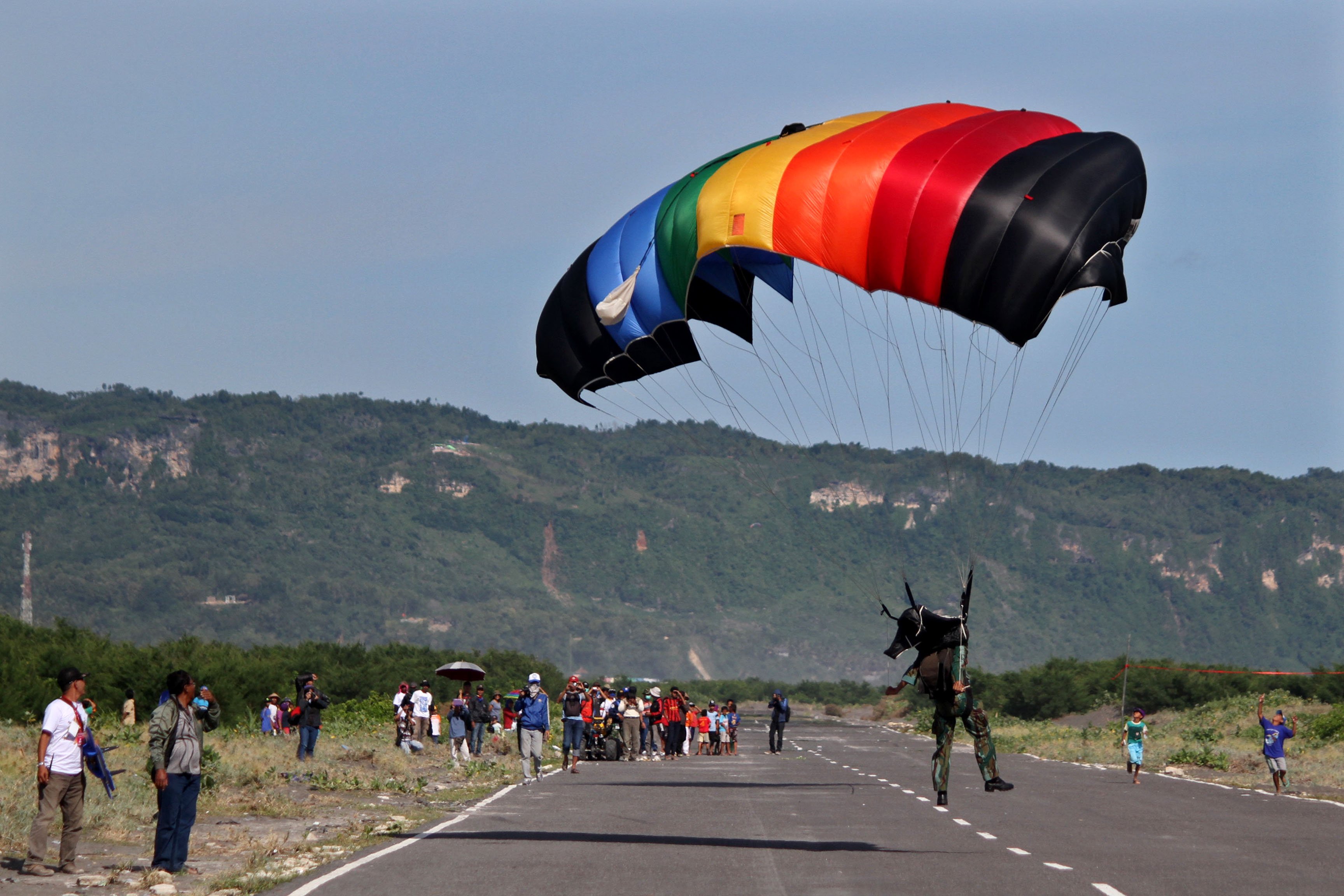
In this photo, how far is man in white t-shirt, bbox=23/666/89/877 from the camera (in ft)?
48.7

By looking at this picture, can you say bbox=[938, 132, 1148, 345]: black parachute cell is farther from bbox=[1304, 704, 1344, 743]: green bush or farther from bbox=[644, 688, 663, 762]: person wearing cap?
bbox=[1304, 704, 1344, 743]: green bush

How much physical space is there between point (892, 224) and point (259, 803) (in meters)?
11.1

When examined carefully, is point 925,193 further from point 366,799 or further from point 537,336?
point 366,799

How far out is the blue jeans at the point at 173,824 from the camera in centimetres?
1520

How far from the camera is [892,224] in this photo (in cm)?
1853

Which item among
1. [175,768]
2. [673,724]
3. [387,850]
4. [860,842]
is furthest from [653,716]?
[175,768]

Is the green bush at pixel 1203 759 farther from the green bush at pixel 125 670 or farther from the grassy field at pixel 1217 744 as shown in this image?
the green bush at pixel 125 670

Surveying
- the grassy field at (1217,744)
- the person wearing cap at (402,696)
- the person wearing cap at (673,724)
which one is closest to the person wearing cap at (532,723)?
the person wearing cap at (402,696)

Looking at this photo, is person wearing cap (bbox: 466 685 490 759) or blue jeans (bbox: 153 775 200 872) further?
person wearing cap (bbox: 466 685 490 759)

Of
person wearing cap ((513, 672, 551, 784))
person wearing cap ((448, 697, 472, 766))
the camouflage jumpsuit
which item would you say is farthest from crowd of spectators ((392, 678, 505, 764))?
the camouflage jumpsuit

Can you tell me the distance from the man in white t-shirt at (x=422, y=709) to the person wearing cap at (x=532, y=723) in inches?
372

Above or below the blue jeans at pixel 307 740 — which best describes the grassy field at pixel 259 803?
below

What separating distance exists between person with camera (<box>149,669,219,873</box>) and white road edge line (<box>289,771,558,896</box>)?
1.54m

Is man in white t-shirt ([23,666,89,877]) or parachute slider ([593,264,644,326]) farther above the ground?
parachute slider ([593,264,644,326])
